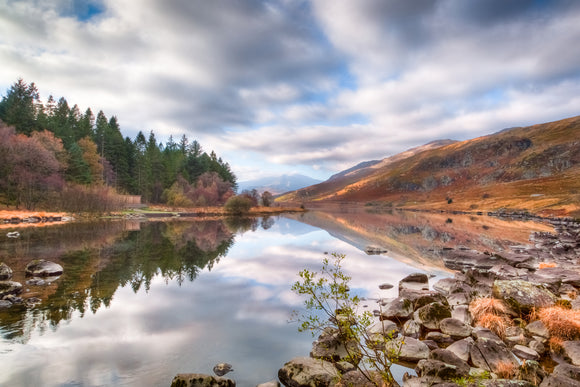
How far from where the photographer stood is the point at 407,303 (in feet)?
43.3

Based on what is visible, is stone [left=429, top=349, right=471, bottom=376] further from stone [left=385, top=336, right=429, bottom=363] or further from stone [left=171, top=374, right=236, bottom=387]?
stone [left=171, top=374, right=236, bottom=387]

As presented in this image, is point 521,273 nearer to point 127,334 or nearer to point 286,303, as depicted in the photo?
point 286,303

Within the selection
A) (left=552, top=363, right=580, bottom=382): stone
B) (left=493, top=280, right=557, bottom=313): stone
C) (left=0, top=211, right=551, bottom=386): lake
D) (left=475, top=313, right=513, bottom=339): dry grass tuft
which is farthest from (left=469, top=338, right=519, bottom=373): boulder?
(left=0, top=211, right=551, bottom=386): lake

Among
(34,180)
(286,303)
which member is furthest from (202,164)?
(286,303)

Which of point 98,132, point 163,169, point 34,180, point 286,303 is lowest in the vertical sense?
point 286,303

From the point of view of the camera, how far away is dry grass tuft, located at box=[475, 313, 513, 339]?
11.0m

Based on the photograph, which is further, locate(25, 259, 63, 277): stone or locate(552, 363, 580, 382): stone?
locate(25, 259, 63, 277): stone

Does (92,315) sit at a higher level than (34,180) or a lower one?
lower

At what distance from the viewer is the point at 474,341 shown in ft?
32.1

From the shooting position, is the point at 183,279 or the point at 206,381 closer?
the point at 206,381

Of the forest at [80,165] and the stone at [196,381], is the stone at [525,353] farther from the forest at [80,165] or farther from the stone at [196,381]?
the forest at [80,165]

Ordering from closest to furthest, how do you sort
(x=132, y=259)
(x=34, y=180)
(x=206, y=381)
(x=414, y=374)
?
(x=206, y=381)
(x=414, y=374)
(x=132, y=259)
(x=34, y=180)

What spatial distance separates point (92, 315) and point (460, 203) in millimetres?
168225

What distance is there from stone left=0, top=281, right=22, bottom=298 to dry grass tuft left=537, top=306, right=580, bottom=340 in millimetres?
21923
